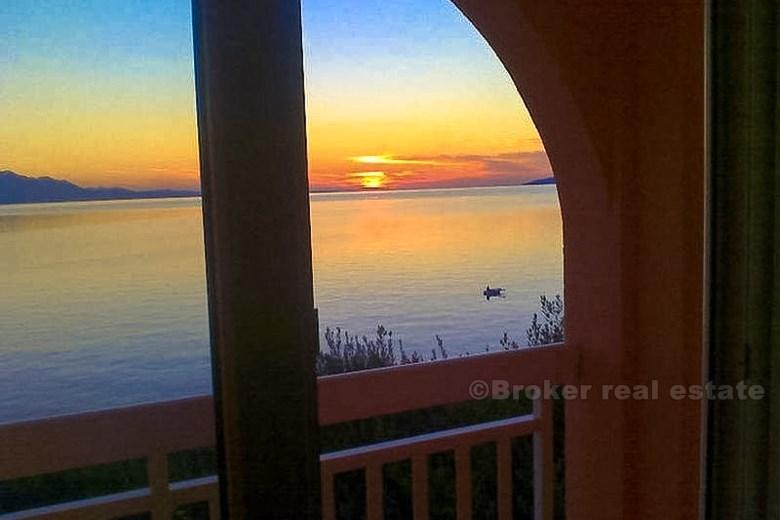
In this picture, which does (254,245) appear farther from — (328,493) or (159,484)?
(328,493)

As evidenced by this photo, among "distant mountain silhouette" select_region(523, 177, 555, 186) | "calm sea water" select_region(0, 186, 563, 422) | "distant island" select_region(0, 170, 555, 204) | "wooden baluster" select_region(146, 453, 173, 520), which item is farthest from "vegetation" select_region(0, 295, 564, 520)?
"distant island" select_region(0, 170, 555, 204)

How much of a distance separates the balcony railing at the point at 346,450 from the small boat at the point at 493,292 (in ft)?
0.59

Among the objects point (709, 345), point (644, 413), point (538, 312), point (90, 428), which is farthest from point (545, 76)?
point (90, 428)

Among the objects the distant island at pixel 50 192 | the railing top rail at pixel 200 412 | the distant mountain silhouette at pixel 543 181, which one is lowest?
the railing top rail at pixel 200 412

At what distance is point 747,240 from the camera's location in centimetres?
160

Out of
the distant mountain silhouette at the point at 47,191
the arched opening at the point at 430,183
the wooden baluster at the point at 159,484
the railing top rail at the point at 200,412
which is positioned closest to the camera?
the distant mountain silhouette at the point at 47,191

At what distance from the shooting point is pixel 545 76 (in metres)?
2.18

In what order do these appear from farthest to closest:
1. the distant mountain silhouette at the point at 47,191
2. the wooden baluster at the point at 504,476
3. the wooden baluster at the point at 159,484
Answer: the wooden baluster at the point at 504,476 < the wooden baluster at the point at 159,484 < the distant mountain silhouette at the point at 47,191

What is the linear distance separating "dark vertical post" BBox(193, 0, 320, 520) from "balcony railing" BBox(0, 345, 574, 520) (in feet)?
0.30

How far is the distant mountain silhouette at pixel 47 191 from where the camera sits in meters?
1.15

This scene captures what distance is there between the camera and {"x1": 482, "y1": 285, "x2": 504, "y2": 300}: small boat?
2.19 metres

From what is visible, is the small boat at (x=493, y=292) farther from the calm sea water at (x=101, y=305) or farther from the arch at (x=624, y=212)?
the calm sea water at (x=101, y=305)

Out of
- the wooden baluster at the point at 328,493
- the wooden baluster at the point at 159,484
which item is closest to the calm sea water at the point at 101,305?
the wooden baluster at the point at 159,484

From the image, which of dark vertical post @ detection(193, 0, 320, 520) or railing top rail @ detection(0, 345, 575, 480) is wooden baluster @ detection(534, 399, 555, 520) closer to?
railing top rail @ detection(0, 345, 575, 480)
